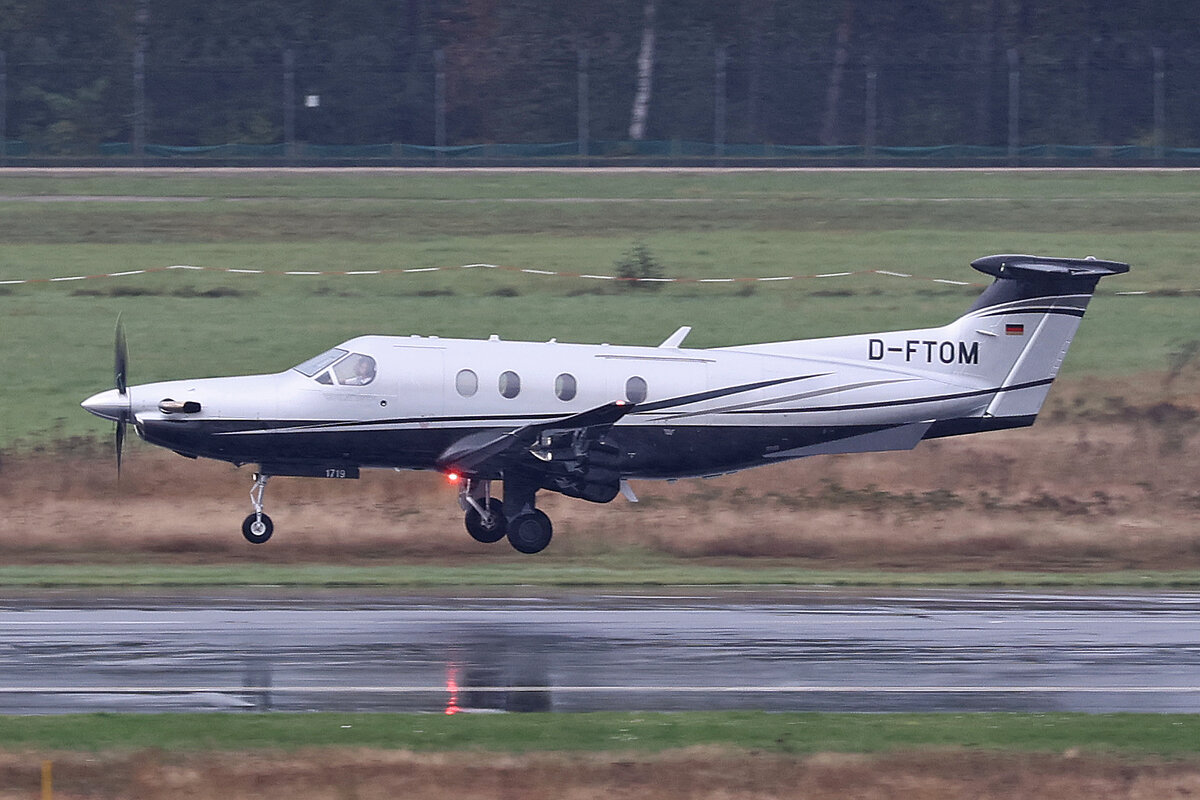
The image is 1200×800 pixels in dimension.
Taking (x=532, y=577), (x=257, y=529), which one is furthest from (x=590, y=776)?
(x=257, y=529)

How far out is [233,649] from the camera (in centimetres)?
1803

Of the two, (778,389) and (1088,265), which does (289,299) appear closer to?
(778,389)

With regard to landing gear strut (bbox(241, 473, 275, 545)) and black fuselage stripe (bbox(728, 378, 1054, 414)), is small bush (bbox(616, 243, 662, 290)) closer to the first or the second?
black fuselage stripe (bbox(728, 378, 1054, 414))

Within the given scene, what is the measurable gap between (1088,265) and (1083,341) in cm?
1252

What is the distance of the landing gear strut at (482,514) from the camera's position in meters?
26.1

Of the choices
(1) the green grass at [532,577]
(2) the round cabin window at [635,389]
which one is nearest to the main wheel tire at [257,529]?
(1) the green grass at [532,577]

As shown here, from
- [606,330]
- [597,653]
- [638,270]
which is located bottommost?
[597,653]
